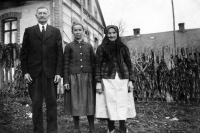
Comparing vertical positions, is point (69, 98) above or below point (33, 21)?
below

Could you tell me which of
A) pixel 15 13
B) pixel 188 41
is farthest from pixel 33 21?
pixel 188 41

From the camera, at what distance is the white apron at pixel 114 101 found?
297cm

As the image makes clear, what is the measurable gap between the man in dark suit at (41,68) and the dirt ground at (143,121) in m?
0.69

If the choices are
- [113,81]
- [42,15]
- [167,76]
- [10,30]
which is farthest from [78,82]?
[10,30]

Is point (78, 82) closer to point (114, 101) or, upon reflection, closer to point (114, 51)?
point (114, 101)

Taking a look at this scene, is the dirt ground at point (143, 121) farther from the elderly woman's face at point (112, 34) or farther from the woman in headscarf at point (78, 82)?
the elderly woman's face at point (112, 34)

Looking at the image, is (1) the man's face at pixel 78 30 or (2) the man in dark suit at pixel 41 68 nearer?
(2) the man in dark suit at pixel 41 68

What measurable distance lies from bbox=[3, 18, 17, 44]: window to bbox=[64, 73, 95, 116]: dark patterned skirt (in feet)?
26.0

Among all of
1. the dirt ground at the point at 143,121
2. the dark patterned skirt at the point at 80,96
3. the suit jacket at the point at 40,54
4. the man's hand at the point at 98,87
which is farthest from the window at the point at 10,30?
the man's hand at the point at 98,87

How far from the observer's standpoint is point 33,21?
30.7ft

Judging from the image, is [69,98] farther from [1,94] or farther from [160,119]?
[1,94]

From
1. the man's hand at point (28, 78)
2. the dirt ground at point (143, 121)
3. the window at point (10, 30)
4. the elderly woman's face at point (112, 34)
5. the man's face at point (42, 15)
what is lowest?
the dirt ground at point (143, 121)

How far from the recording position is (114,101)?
299 cm

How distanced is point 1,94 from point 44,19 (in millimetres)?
5547
